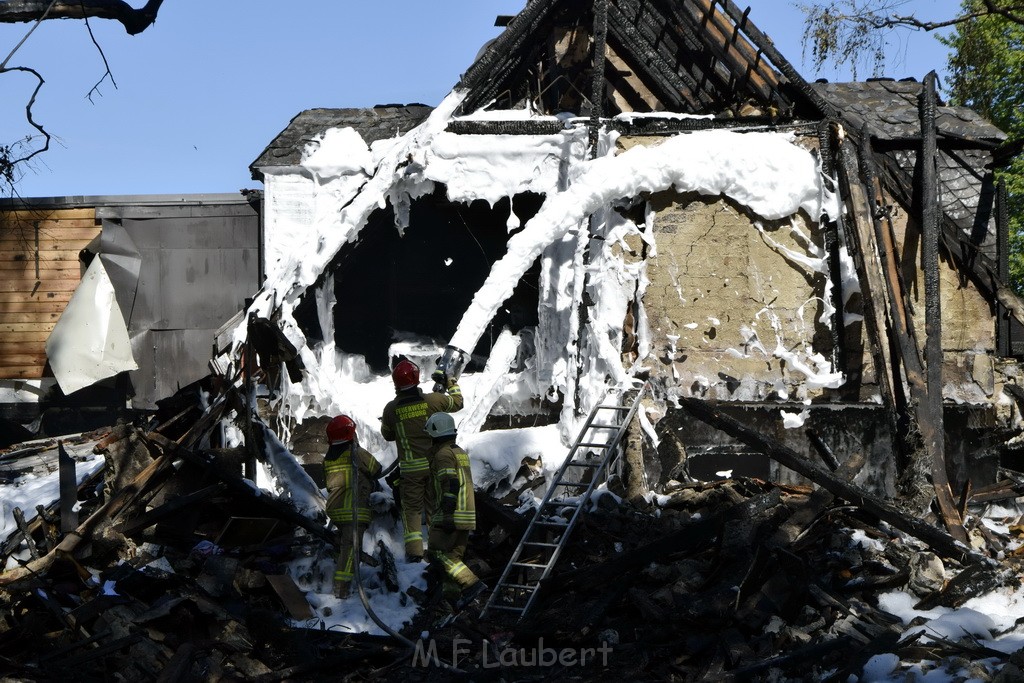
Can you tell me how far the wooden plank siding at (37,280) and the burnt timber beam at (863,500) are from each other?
918cm

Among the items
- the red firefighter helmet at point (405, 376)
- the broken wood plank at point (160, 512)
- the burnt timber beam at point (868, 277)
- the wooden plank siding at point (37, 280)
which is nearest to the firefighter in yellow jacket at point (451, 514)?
the red firefighter helmet at point (405, 376)

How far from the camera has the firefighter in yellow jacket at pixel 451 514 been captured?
7.16 meters

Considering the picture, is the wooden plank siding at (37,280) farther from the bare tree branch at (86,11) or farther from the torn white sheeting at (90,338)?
the bare tree branch at (86,11)

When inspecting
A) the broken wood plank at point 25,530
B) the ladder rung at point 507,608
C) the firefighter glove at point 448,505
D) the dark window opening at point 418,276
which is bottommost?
the ladder rung at point 507,608

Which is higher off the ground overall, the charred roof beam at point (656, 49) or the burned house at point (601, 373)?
the charred roof beam at point (656, 49)

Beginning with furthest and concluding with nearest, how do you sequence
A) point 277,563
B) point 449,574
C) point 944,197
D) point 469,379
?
1. point 944,197
2. point 469,379
3. point 277,563
4. point 449,574

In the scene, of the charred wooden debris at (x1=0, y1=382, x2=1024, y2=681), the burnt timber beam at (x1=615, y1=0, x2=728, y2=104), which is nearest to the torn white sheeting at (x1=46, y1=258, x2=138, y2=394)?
the charred wooden debris at (x1=0, y1=382, x2=1024, y2=681)

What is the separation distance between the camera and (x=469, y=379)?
1073cm

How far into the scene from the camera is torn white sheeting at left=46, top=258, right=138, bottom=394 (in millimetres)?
12555

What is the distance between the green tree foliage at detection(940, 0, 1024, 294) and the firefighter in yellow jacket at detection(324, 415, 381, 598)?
16.7 meters

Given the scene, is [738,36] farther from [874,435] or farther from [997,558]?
[997,558]

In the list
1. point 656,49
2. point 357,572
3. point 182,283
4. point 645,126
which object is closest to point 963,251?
point 645,126

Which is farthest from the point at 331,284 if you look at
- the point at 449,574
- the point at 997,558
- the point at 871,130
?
the point at 997,558

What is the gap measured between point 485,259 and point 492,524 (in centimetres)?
382
